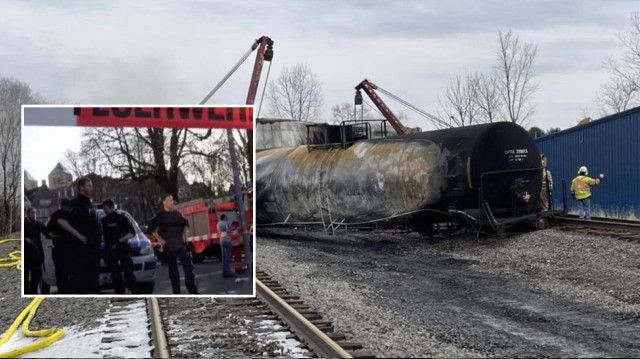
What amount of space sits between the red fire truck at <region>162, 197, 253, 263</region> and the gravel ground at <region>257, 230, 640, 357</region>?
1760 millimetres

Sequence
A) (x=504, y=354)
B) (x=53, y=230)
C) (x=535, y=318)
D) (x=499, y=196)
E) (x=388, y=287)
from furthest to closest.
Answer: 1. (x=499, y=196)
2. (x=388, y=287)
3. (x=535, y=318)
4. (x=504, y=354)
5. (x=53, y=230)

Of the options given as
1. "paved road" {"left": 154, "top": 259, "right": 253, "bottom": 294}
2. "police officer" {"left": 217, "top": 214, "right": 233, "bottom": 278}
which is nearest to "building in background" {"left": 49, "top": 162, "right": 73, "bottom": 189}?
"paved road" {"left": 154, "top": 259, "right": 253, "bottom": 294}

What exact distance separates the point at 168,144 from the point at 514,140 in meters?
11.1

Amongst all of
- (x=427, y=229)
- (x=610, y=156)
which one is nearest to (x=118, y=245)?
(x=427, y=229)

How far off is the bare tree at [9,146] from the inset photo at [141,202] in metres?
13.0

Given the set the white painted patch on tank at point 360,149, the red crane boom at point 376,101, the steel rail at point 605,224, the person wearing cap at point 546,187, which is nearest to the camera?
the steel rail at point 605,224

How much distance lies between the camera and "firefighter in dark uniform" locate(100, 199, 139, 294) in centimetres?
362

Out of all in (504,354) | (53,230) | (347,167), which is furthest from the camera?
(347,167)

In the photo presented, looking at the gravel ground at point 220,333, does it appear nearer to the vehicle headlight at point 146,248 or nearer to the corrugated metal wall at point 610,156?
the vehicle headlight at point 146,248

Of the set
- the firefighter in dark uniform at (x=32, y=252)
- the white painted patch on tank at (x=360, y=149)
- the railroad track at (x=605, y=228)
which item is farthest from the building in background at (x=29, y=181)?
the white painted patch on tank at (x=360, y=149)

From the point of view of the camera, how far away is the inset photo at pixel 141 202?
3.58 m

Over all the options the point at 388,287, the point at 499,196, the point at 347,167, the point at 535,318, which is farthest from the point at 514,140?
the point at 535,318

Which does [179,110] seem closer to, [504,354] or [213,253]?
[213,253]

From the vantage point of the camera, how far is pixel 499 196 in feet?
43.6
